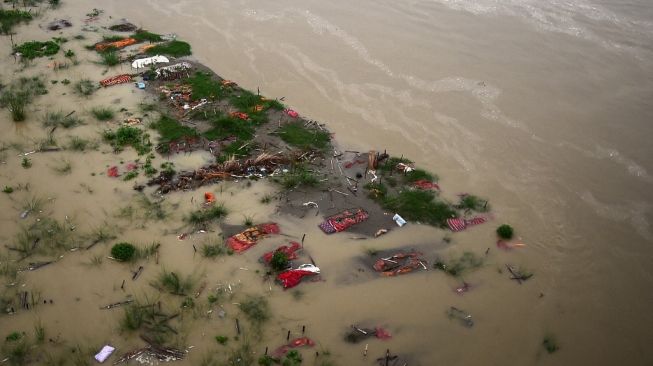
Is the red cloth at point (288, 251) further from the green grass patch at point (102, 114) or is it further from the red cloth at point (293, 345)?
the green grass patch at point (102, 114)

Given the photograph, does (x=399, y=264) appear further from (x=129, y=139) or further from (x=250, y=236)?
(x=129, y=139)

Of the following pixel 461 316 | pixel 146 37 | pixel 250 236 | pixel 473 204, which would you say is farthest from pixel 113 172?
pixel 473 204

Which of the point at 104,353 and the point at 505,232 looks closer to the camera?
the point at 104,353

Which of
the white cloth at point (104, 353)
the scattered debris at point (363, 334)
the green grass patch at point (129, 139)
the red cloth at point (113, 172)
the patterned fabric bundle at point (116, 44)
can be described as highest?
the patterned fabric bundle at point (116, 44)

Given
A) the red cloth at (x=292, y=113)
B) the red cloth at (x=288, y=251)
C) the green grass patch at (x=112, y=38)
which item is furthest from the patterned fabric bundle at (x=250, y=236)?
the green grass patch at (x=112, y=38)

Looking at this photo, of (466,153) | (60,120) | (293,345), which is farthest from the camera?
(466,153)

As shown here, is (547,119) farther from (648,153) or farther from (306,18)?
(306,18)
